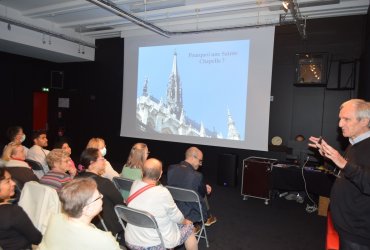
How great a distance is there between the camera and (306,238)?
3752 mm

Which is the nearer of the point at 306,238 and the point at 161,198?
the point at 161,198

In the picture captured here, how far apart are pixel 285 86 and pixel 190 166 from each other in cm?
364

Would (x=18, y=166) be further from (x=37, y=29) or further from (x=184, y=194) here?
(x=37, y=29)

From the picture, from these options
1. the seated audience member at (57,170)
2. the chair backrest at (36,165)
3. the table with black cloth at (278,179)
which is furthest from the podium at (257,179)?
the chair backrest at (36,165)

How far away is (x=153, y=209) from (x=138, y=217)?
13 cm

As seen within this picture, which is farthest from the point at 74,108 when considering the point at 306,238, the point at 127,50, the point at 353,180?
the point at 353,180

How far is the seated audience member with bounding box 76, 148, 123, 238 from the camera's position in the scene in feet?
8.68

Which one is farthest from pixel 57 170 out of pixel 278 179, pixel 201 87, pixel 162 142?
pixel 162 142

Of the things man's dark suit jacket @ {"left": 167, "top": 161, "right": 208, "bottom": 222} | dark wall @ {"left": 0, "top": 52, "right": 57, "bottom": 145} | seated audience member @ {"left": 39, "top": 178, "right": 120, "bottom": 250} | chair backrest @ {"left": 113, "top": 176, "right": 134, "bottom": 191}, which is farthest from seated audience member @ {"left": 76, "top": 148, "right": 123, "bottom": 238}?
dark wall @ {"left": 0, "top": 52, "right": 57, "bottom": 145}

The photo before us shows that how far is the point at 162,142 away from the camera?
7246 millimetres

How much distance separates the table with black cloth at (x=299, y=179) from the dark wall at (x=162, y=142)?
0.93 metres

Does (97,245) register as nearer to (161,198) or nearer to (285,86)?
(161,198)

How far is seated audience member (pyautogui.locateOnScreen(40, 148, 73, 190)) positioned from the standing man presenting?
2.41 meters

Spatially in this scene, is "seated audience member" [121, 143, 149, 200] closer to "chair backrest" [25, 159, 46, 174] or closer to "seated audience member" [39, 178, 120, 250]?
"chair backrest" [25, 159, 46, 174]
